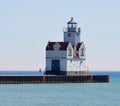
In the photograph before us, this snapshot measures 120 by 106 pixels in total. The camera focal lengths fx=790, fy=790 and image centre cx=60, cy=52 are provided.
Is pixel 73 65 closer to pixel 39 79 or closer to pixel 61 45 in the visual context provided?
pixel 61 45

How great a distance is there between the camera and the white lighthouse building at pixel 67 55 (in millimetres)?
123875

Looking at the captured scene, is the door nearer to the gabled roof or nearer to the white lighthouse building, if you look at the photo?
the white lighthouse building

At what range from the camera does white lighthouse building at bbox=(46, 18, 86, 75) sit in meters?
124

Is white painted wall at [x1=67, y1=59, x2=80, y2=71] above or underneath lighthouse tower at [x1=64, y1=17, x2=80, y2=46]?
underneath

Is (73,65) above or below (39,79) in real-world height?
above

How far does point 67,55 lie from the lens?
123875 millimetres
